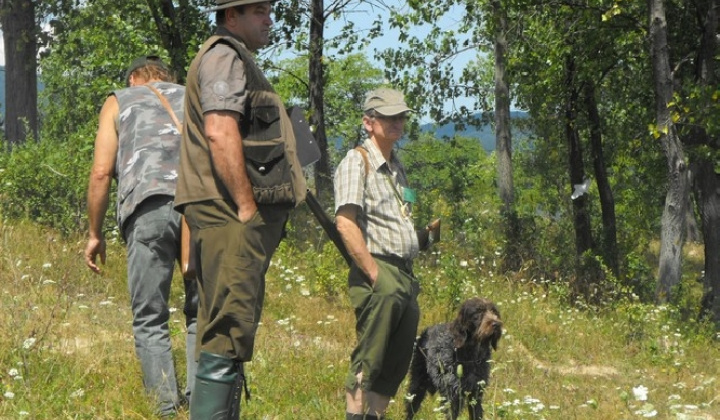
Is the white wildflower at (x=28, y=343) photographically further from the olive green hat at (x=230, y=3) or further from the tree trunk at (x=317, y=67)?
the tree trunk at (x=317, y=67)

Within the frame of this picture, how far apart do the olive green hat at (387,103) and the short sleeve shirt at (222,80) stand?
1414 millimetres

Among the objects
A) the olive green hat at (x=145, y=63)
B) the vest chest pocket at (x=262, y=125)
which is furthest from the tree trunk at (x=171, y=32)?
the vest chest pocket at (x=262, y=125)

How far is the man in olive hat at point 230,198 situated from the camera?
151 inches

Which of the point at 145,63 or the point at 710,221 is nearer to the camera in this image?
the point at 145,63

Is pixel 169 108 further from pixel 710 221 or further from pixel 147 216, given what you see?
pixel 710 221

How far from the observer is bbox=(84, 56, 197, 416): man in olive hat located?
5.33m

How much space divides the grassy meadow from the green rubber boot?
129 cm

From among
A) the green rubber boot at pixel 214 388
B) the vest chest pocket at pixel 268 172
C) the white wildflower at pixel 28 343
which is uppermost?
the vest chest pocket at pixel 268 172

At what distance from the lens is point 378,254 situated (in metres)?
5.25

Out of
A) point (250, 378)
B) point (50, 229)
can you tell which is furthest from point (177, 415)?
point (50, 229)

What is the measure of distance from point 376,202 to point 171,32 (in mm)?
12460

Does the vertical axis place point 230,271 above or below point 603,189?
above

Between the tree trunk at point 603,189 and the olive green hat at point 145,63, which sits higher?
the olive green hat at point 145,63

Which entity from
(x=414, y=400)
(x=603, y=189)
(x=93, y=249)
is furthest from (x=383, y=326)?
(x=603, y=189)
